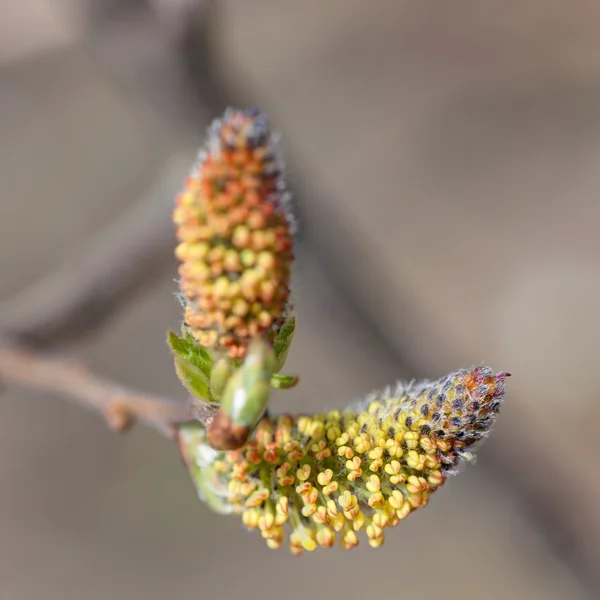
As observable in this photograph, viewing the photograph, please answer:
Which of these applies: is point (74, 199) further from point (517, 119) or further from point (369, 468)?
point (369, 468)

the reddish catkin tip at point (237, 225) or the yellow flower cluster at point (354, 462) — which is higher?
the reddish catkin tip at point (237, 225)

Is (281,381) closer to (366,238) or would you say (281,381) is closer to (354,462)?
(354,462)

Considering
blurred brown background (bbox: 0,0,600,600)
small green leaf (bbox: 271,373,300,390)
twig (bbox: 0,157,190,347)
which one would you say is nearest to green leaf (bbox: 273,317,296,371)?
small green leaf (bbox: 271,373,300,390)

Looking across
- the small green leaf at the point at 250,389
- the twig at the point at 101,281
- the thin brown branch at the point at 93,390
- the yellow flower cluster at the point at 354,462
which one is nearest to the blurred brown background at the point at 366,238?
the twig at the point at 101,281

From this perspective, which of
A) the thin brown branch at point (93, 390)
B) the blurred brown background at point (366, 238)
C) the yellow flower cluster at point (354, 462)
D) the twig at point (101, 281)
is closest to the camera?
the yellow flower cluster at point (354, 462)

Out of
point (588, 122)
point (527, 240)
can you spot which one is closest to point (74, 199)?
point (527, 240)

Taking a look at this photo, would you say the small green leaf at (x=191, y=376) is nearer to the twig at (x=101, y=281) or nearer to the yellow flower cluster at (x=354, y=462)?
the yellow flower cluster at (x=354, y=462)

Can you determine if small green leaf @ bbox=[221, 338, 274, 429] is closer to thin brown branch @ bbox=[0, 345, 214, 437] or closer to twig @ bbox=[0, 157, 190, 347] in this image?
thin brown branch @ bbox=[0, 345, 214, 437]
